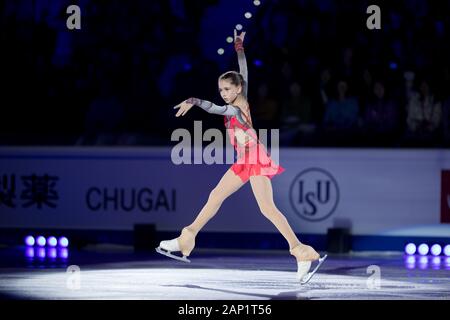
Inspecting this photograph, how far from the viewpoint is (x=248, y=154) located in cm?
967

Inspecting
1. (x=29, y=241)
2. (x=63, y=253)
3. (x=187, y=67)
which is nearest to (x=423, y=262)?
→ (x=187, y=67)

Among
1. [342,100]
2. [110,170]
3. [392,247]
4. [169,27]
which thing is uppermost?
[169,27]

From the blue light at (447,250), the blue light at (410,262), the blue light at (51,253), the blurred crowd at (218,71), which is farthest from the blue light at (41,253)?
the blue light at (447,250)

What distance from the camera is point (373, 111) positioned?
491 inches

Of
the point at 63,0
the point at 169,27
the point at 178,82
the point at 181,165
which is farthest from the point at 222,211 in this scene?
the point at 63,0

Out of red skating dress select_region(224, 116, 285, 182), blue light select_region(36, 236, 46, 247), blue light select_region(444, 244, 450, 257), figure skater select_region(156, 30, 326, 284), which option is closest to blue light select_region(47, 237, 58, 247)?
blue light select_region(36, 236, 46, 247)

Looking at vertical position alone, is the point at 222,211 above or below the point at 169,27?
below

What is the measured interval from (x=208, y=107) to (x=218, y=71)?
397cm

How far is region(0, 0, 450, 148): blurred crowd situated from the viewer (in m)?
12.5

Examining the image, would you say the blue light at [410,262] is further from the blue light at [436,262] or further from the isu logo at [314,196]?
the isu logo at [314,196]

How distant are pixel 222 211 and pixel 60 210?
185cm

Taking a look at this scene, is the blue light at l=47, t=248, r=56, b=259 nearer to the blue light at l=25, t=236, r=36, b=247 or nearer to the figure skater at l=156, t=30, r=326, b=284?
the blue light at l=25, t=236, r=36, b=247

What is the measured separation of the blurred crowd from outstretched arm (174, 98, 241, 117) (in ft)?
10.5

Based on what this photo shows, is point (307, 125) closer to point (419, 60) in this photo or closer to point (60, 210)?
point (419, 60)
